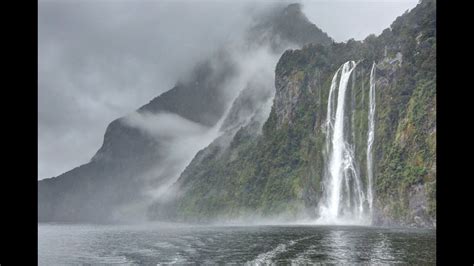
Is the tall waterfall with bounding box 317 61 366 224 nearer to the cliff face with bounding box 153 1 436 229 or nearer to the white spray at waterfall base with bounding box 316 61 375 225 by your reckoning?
the white spray at waterfall base with bounding box 316 61 375 225

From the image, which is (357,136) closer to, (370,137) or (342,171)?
(370,137)

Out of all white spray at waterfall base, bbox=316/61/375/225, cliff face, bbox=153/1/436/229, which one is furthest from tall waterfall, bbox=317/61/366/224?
cliff face, bbox=153/1/436/229

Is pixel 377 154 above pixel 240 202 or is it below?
above

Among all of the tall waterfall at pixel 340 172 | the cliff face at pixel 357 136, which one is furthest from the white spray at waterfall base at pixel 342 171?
the cliff face at pixel 357 136

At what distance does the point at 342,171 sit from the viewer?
110062 mm

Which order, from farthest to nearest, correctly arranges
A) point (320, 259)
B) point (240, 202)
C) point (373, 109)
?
point (240, 202) < point (373, 109) < point (320, 259)

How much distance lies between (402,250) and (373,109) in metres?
78.0

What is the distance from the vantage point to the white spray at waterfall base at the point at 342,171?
10212 cm

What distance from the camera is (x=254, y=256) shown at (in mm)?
37125

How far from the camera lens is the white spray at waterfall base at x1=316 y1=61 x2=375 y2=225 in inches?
4021

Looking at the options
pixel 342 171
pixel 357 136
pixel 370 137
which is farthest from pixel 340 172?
pixel 370 137
